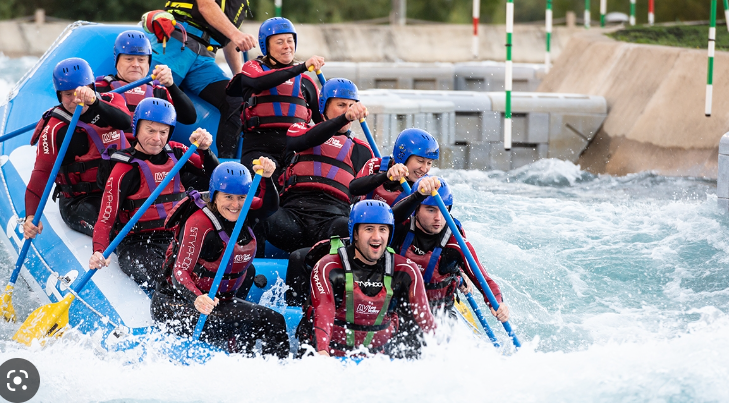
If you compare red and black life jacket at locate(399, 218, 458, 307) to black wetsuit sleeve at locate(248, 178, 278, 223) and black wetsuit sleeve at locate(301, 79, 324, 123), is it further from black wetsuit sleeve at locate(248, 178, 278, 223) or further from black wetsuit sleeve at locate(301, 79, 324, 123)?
black wetsuit sleeve at locate(301, 79, 324, 123)

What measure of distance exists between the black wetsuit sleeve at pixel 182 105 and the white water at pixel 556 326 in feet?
4.62

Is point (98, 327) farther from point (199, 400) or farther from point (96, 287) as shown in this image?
point (199, 400)

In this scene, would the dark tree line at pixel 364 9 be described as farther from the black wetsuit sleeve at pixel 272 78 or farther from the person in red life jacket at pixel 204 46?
the black wetsuit sleeve at pixel 272 78

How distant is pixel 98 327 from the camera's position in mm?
4160

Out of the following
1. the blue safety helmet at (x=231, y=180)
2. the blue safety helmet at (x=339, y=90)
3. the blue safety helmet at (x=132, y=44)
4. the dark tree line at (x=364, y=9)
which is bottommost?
the blue safety helmet at (x=231, y=180)

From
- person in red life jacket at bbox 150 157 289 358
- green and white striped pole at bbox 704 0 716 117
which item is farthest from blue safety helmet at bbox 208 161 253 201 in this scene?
green and white striped pole at bbox 704 0 716 117

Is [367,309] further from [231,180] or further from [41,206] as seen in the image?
[41,206]

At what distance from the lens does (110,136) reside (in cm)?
484

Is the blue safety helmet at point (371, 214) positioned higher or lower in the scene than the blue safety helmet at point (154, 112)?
lower

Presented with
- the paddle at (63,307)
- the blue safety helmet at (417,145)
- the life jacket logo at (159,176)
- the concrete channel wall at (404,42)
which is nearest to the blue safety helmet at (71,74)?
the life jacket logo at (159,176)

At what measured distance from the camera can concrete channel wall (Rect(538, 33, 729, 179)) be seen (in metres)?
8.55

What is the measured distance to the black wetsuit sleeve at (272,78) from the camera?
4809 millimetres

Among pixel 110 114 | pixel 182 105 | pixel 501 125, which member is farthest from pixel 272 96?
pixel 501 125

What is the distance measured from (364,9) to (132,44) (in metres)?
19.5
